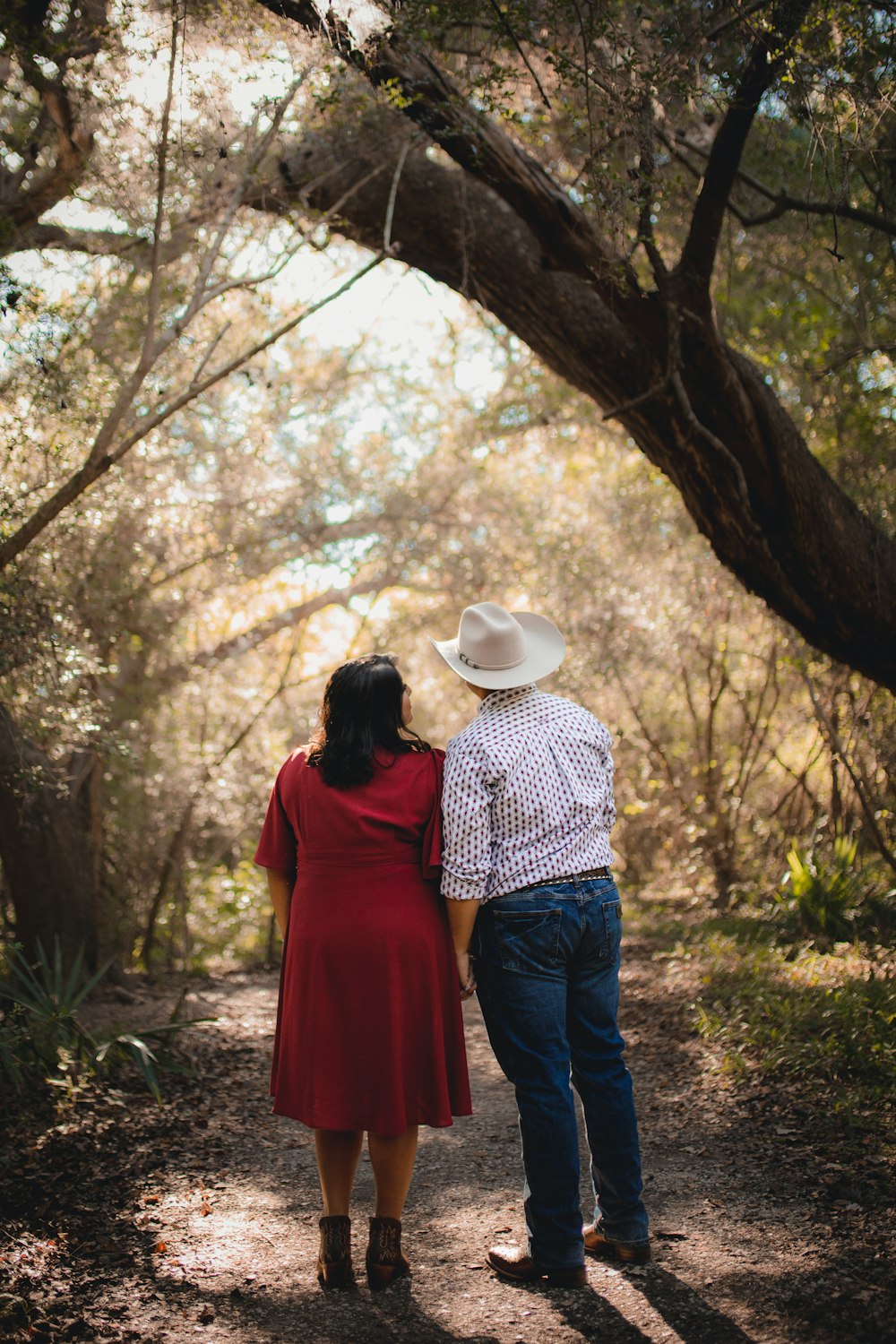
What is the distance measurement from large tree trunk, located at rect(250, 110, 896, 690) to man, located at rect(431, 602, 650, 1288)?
2356mm

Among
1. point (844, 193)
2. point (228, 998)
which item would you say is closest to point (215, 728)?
point (228, 998)

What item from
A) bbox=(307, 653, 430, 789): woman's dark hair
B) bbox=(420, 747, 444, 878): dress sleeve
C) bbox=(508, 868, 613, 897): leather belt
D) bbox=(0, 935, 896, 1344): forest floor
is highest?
bbox=(307, 653, 430, 789): woman's dark hair

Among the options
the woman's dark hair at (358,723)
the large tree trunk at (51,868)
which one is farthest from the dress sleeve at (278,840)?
the large tree trunk at (51,868)

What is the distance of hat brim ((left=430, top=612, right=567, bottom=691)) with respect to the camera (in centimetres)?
294

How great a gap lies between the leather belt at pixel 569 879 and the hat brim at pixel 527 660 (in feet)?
1.87

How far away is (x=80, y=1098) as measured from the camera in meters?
4.20

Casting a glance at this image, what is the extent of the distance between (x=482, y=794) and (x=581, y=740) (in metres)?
0.36

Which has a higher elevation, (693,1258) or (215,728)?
(215,728)

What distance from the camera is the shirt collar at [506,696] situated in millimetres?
2941

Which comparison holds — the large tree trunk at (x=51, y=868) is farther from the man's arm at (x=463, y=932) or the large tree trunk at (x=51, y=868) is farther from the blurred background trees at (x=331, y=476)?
the man's arm at (x=463, y=932)

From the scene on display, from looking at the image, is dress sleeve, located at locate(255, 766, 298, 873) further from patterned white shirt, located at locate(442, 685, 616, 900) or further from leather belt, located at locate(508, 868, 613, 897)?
leather belt, located at locate(508, 868, 613, 897)

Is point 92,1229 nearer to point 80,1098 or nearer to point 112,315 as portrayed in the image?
point 80,1098

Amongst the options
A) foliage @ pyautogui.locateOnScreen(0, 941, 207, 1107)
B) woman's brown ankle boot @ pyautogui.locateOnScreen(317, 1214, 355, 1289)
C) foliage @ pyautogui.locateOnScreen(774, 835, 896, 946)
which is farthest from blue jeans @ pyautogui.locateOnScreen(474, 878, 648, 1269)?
foliage @ pyautogui.locateOnScreen(774, 835, 896, 946)

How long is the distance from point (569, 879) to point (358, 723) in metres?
0.74
